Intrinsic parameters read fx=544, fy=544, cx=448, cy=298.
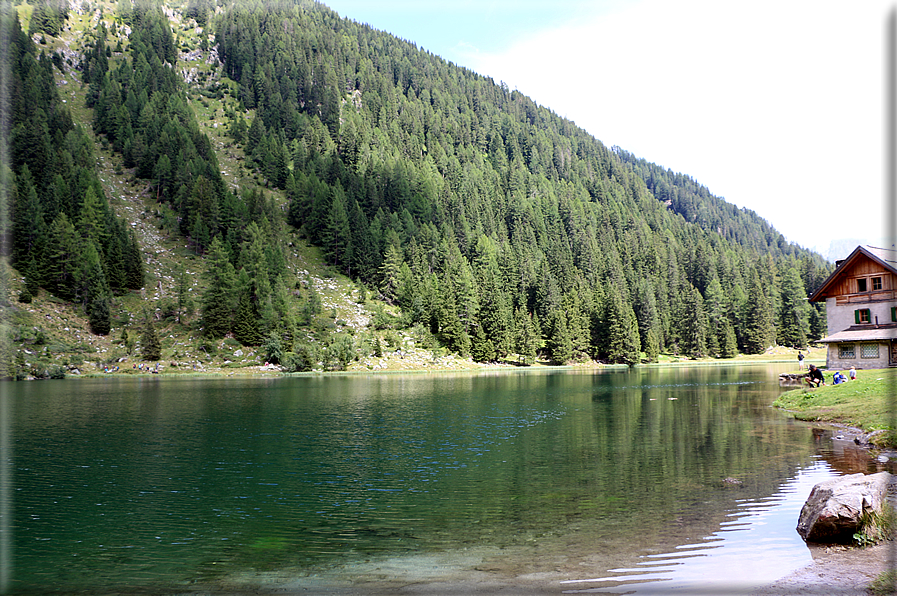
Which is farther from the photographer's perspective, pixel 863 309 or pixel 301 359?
pixel 301 359

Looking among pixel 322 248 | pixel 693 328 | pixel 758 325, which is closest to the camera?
pixel 322 248

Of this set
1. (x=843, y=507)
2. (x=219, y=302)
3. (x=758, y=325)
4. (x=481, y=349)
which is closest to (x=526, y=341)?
(x=481, y=349)

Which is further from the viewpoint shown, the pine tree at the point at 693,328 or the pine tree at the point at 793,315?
the pine tree at the point at 793,315

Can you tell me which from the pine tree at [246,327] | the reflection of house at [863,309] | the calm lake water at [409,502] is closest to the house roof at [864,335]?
the reflection of house at [863,309]

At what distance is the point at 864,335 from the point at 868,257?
8.16m

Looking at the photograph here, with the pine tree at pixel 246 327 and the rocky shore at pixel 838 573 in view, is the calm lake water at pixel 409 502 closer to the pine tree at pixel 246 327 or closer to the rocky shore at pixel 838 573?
the rocky shore at pixel 838 573

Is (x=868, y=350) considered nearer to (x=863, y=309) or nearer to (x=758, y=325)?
(x=863, y=309)

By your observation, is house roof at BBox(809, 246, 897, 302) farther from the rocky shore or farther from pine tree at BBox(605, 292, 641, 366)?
pine tree at BBox(605, 292, 641, 366)

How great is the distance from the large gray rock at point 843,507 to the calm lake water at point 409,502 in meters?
0.88

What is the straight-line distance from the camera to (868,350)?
53688 mm

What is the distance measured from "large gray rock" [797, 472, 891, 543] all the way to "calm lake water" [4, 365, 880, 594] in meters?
0.88

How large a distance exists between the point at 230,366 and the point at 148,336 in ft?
50.0

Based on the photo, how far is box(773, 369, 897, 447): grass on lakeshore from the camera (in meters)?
26.8

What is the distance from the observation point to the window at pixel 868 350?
174 ft
